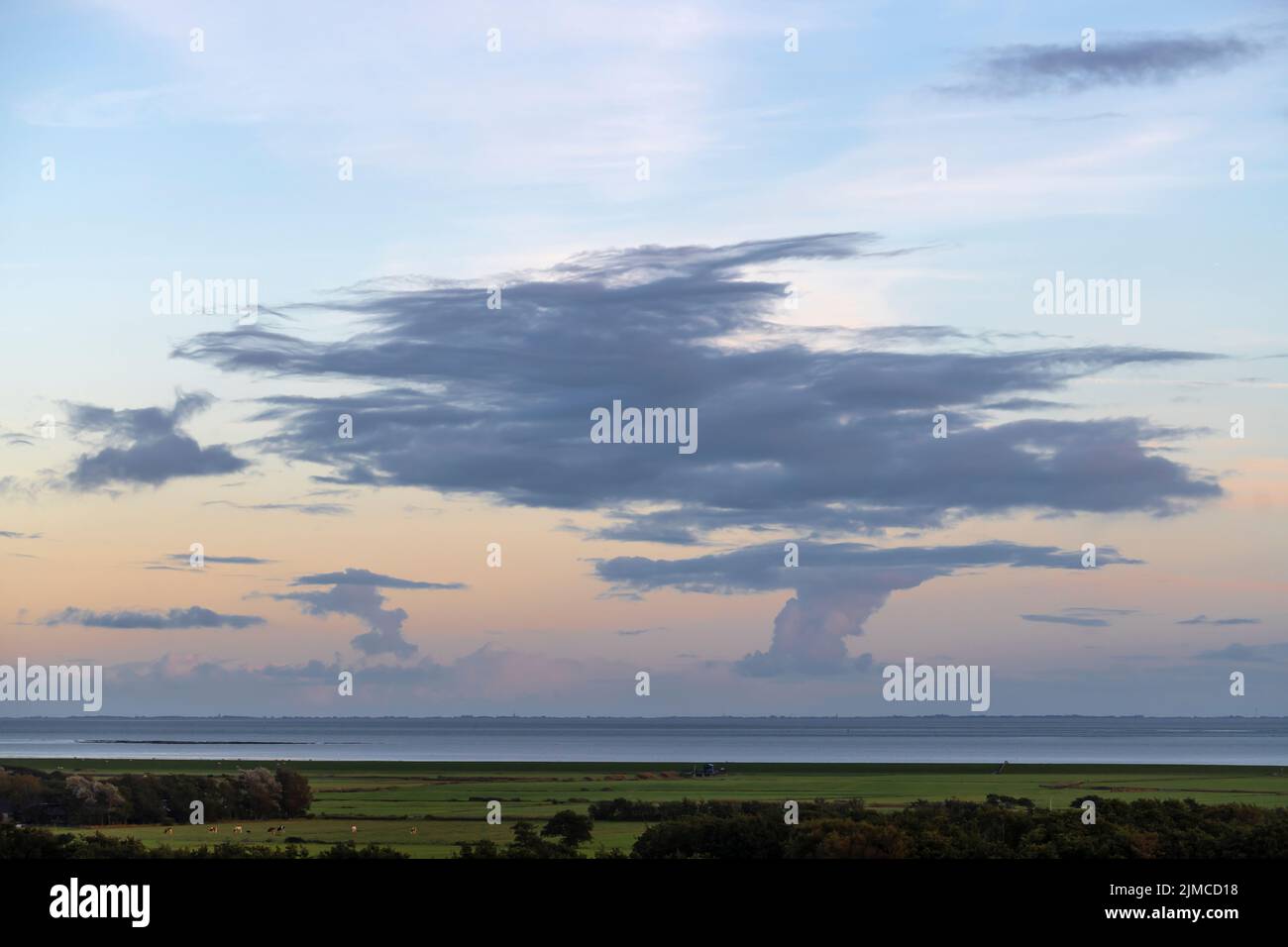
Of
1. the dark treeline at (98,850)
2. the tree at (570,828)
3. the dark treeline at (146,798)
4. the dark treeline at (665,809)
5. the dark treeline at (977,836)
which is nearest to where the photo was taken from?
the dark treeline at (98,850)

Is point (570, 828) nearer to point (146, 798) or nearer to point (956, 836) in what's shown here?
point (956, 836)

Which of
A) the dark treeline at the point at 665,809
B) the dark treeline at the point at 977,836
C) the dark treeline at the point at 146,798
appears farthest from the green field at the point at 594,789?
the dark treeline at the point at 977,836

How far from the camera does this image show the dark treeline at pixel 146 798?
73500 millimetres

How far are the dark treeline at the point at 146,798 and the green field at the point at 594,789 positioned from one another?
249cm

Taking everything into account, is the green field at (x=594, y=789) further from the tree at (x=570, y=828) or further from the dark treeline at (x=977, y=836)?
the dark treeline at (x=977, y=836)

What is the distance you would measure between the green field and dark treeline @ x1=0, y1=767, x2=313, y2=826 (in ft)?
8.18

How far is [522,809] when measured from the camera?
289ft

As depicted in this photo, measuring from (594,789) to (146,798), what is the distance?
43.7m

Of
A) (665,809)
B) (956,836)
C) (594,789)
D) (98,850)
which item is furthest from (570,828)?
(594,789)

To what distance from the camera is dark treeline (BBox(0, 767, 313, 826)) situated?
241 ft
